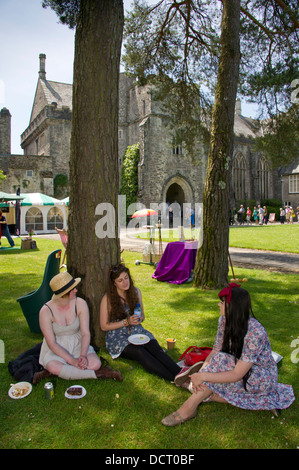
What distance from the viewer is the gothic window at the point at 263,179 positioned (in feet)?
136

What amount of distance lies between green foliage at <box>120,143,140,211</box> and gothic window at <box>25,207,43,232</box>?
8.78 metres

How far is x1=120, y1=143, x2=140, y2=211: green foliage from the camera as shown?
94.8ft

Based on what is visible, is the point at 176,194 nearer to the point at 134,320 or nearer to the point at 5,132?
the point at 5,132

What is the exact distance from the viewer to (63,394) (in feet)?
9.93

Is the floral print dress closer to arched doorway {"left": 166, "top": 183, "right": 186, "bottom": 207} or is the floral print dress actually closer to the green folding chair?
the green folding chair

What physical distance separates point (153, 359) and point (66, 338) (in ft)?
2.88

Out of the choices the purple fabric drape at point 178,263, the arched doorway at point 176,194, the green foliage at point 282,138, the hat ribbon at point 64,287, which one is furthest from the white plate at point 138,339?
the arched doorway at point 176,194

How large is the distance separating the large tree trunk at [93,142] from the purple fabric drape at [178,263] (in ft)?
12.6

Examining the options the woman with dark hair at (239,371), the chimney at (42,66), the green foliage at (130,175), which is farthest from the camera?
the chimney at (42,66)

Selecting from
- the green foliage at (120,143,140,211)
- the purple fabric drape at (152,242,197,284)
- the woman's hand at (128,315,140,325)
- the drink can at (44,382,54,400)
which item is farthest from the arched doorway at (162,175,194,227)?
the drink can at (44,382,54,400)

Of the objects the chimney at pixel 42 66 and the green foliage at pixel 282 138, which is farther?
the chimney at pixel 42 66

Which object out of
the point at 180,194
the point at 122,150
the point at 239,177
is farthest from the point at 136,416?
the point at 239,177

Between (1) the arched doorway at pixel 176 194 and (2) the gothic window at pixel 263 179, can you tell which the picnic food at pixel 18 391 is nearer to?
(1) the arched doorway at pixel 176 194
